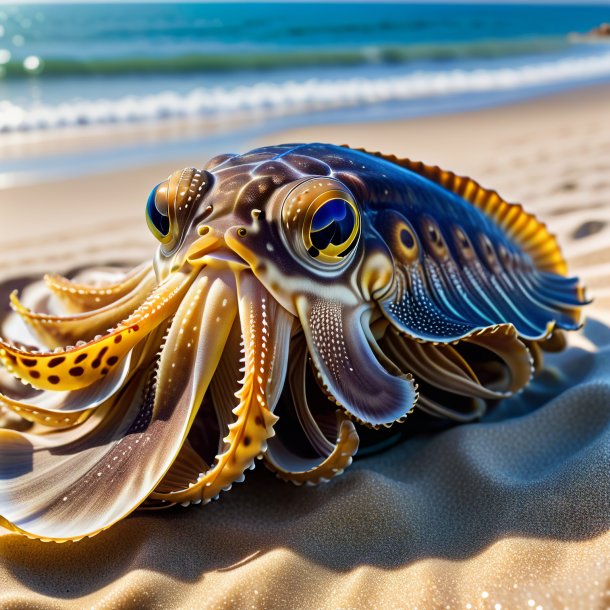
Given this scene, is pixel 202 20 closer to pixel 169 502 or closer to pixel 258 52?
pixel 258 52

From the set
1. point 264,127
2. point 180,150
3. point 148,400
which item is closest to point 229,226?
point 148,400

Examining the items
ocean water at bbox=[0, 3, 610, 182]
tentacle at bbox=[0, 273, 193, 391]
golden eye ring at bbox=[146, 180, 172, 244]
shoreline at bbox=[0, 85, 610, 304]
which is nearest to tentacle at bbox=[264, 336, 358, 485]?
tentacle at bbox=[0, 273, 193, 391]

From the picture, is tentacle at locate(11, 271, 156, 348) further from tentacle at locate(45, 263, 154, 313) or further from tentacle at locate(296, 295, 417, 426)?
tentacle at locate(296, 295, 417, 426)

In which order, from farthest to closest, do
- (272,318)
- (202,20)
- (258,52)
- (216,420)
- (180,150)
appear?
1. (202,20)
2. (258,52)
3. (180,150)
4. (216,420)
5. (272,318)

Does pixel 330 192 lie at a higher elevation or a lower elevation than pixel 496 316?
higher

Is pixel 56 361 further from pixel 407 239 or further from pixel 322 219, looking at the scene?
pixel 407 239

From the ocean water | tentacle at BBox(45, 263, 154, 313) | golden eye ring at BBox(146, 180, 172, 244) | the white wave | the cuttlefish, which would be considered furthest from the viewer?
the ocean water
